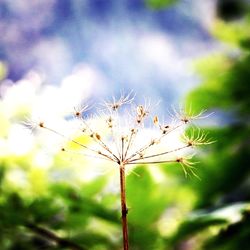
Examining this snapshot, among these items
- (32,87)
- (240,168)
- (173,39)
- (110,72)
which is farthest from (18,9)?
(240,168)

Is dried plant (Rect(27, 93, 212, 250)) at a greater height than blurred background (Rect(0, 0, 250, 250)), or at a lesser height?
lesser

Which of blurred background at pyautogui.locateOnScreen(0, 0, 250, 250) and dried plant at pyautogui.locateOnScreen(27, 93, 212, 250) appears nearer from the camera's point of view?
dried plant at pyautogui.locateOnScreen(27, 93, 212, 250)

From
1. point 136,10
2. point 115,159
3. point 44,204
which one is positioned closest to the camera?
point 115,159

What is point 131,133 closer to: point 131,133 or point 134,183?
point 131,133

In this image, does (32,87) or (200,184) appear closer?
(200,184)

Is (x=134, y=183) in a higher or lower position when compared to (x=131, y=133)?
higher

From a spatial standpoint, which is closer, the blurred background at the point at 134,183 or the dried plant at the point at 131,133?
the dried plant at the point at 131,133

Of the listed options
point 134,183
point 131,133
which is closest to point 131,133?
point 131,133

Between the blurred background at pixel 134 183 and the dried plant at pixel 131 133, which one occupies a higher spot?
the blurred background at pixel 134 183

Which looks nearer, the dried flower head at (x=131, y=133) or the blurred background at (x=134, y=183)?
the dried flower head at (x=131, y=133)

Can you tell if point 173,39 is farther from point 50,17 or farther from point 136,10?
point 50,17

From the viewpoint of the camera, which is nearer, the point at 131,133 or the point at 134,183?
the point at 131,133
